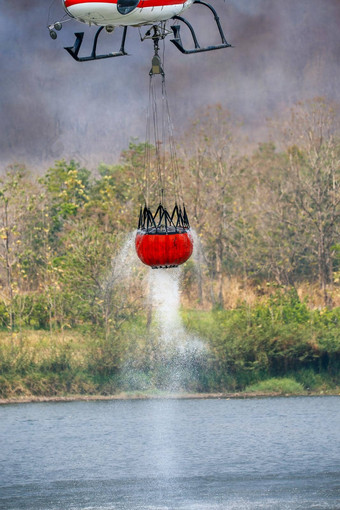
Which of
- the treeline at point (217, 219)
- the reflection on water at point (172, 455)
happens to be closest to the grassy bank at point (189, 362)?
the reflection on water at point (172, 455)

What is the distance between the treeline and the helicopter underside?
25.4m

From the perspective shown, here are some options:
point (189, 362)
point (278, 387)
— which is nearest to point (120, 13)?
point (189, 362)

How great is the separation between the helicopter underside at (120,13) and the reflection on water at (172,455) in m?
14.7

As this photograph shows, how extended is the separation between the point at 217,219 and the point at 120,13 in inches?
1490

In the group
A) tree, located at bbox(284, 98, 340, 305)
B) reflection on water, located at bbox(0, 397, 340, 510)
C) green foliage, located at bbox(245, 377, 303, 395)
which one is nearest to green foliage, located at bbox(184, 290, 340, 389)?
green foliage, located at bbox(245, 377, 303, 395)

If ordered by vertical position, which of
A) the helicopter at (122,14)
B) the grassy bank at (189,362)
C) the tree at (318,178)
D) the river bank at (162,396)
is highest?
the tree at (318,178)

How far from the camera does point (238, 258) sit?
196 ft

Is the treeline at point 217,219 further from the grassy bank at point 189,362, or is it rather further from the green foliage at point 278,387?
the green foliage at point 278,387

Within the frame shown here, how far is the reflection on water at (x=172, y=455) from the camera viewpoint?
29.8m

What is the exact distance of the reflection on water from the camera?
29.8 meters

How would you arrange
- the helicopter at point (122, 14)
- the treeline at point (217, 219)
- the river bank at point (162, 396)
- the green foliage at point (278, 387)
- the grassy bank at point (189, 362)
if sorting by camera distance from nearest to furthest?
the helicopter at point (122, 14) < the river bank at point (162, 396) < the grassy bank at point (189, 362) < the green foliage at point (278, 387) < the treeline at point (217, 219)

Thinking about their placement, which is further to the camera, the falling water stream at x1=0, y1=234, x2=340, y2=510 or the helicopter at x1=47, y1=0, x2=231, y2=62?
the falling water stream at x1=0, y1=234, x2=340, y2=510

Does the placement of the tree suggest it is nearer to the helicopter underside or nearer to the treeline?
the treeline

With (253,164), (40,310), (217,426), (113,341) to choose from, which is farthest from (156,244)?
(253,164)
